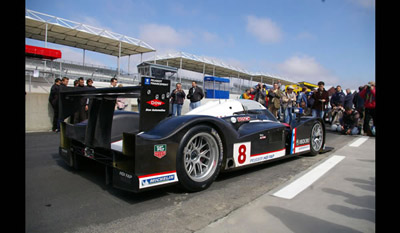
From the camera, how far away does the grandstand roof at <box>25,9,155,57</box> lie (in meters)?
16.3

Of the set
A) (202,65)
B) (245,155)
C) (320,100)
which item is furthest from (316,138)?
(202,65)

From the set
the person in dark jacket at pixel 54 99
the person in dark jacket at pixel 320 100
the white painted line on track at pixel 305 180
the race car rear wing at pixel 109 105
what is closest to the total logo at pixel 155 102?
the race car rear wing at pixel 109 105

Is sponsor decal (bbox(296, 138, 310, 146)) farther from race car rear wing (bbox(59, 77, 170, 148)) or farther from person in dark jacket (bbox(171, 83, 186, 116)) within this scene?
person in dark jacket (bbox(171, 83, 186, 116))

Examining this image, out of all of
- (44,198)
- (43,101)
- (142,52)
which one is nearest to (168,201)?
(44,198)

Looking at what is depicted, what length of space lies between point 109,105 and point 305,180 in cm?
264

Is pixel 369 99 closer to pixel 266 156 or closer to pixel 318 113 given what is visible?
pixel 318 113

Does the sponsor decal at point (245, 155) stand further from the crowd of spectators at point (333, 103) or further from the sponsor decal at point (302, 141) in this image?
the crowd of spectators at point (333, 103)

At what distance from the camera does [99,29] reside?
18547 mm

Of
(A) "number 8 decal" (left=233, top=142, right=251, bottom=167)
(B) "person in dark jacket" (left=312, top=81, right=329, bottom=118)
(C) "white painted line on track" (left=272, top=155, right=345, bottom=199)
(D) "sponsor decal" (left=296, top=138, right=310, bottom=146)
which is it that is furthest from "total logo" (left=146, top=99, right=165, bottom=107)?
(B) "person in dark jacket" (left=312, top=81, right=329, bottom=118)

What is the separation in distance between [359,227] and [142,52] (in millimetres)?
21433
